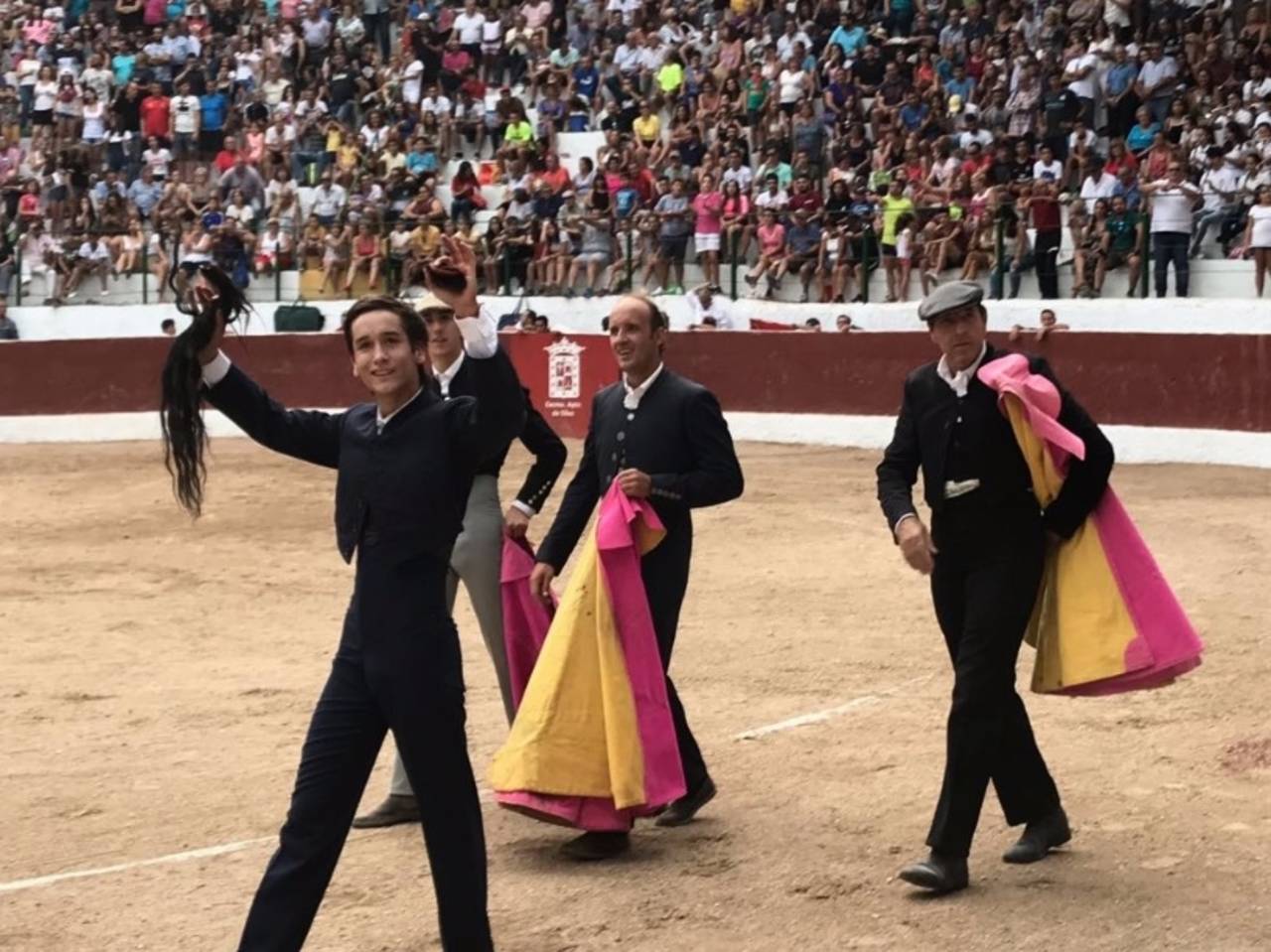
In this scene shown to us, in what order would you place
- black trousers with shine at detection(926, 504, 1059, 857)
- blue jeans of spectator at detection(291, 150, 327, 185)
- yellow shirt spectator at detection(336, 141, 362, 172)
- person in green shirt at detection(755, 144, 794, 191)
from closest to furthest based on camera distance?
1. black trousers with shine at detection(926, 504, 1059, 857)
2. person in green shirt at detection(755, 144, 794, 191)
3. yellow shirt spectator at detection(336, 141, 362, 172)
4. blue jeans of spectator at detection(291, 150, 327, 185)

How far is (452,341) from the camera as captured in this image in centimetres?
564

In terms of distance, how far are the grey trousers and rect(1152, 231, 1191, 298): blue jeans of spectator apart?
498 inches

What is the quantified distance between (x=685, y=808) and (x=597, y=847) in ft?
1.41

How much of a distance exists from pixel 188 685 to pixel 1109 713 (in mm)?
3564

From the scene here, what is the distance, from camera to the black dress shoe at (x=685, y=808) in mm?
5785

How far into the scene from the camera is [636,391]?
18.7 ft

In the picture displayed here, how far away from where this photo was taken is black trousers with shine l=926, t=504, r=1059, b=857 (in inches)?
197

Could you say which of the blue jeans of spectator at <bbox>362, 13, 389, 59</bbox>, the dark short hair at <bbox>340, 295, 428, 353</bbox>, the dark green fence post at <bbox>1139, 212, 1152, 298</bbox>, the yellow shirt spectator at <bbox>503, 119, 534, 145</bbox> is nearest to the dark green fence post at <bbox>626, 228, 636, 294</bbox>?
the yellow shirt spectator at <bbox>503, 119, 534, 145</bbox>

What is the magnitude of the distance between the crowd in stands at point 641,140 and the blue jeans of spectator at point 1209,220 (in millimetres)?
25

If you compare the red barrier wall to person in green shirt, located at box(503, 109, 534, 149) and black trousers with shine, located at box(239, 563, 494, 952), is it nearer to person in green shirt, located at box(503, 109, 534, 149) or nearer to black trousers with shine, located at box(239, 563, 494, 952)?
person in green shirt, located at box(503, 109, 534, 149)

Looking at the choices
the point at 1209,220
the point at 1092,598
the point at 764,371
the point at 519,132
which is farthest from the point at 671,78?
the point at 1092,598

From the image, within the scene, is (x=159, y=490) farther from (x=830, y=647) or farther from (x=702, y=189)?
(x=830, y=647)

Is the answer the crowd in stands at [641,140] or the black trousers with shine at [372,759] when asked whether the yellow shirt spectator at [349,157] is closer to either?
the crowd in stands at [641,140]

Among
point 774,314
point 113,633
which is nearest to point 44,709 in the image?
point 113,633
